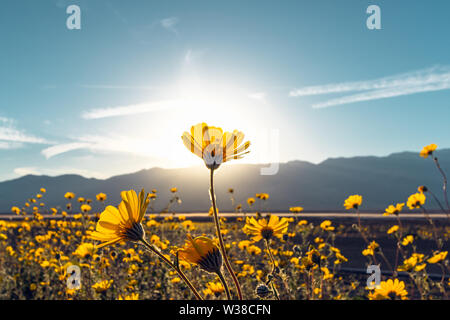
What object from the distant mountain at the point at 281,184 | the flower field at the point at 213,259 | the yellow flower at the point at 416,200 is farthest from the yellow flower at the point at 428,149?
the distant mountain at the point at 281,184

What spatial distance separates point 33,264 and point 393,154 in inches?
4251

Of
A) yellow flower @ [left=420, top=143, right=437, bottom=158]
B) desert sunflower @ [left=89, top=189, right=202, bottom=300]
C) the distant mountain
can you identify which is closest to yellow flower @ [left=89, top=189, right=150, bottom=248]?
desert sunflower @ [left=89, top=189, right=202, bottom=300]

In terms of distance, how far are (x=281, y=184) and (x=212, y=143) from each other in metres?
51.4

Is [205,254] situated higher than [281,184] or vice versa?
[205,254]

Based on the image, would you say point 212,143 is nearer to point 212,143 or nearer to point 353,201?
point 212,143

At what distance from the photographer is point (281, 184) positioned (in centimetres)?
5094

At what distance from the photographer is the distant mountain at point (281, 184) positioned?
45875 millimetres

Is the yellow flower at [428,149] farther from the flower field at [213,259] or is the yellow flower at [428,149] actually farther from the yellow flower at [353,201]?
the yellow flower at [353,201]

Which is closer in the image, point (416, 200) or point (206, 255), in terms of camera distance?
point (206, 255)

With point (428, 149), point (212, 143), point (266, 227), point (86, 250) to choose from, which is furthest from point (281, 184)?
point (212, 143)

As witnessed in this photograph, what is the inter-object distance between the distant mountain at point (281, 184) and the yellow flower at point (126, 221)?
35.5m

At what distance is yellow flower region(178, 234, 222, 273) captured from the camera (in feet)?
1.52
